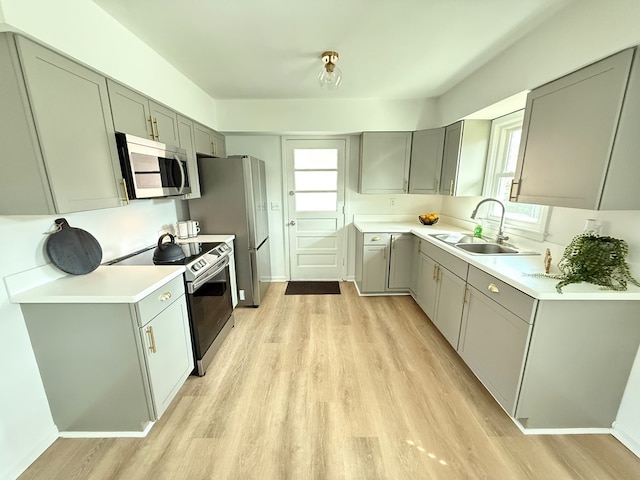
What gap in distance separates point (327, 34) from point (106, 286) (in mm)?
2145

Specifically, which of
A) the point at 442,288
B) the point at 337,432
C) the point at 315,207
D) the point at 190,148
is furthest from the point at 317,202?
the point at 337,432

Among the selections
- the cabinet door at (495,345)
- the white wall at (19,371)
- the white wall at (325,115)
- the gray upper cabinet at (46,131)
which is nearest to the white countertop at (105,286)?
the white wall at (19,371)

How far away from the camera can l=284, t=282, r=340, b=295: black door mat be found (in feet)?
11.7

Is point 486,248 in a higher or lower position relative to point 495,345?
higher

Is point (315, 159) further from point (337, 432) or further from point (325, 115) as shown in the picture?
point (337, 432)

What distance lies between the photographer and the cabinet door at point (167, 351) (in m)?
1.49

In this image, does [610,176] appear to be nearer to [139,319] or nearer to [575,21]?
[575,21]

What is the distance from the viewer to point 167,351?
64.2 inches

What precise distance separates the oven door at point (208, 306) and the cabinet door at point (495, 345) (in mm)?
2079

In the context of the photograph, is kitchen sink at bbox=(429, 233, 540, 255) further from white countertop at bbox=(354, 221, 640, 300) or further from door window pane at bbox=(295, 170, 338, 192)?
door window pane at bbox=(295, 170, 338, 192)

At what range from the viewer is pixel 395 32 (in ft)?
5.75

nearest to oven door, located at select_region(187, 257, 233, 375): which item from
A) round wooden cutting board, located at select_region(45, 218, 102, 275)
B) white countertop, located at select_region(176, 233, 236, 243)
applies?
white countertop, located at select_region(176, 233, 236, 243)

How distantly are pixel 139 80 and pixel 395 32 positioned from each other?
1.83 meters

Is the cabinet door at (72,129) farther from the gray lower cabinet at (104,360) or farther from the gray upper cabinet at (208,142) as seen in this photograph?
the gray upper cabinet at (208,142)
